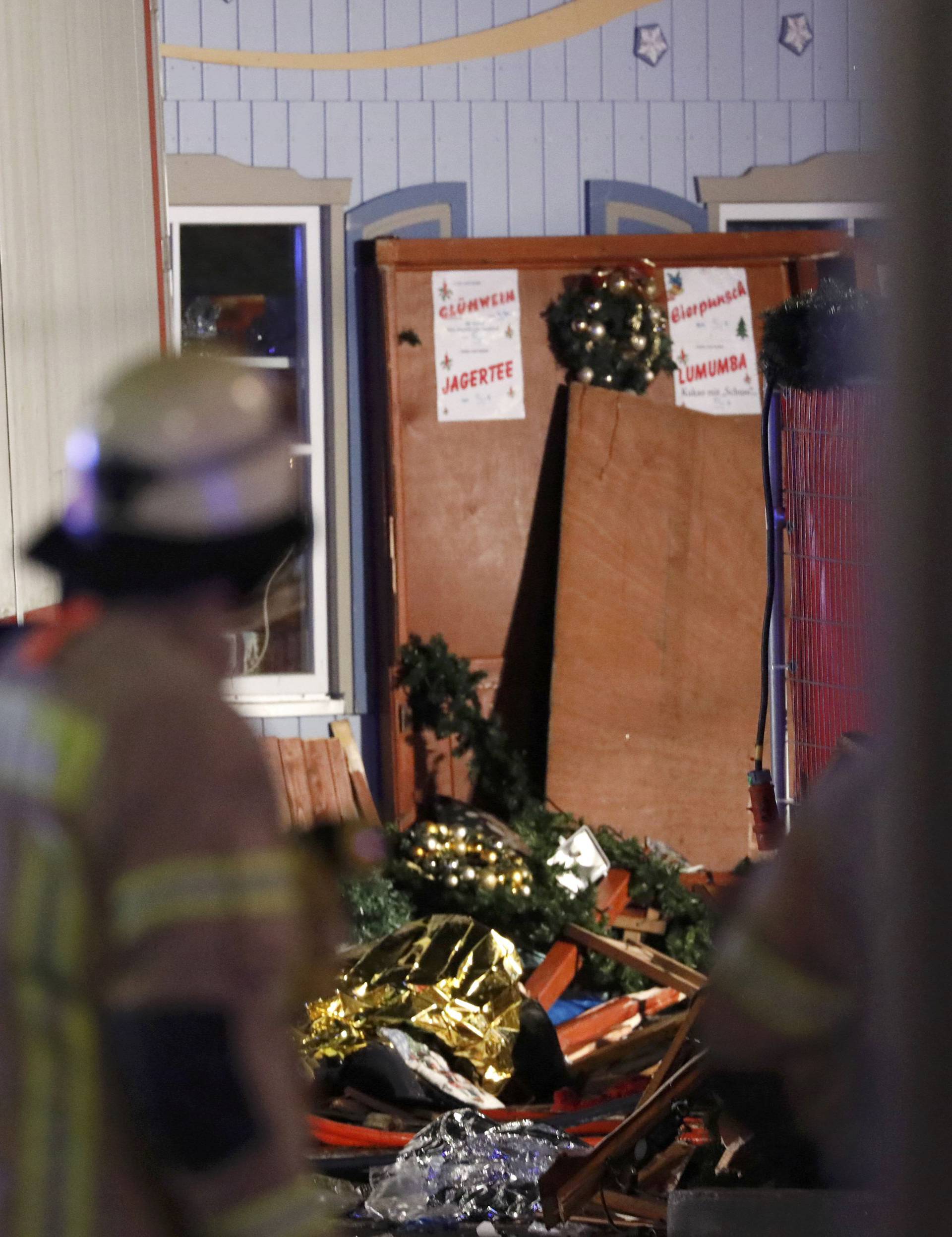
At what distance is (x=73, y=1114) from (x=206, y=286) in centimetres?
662

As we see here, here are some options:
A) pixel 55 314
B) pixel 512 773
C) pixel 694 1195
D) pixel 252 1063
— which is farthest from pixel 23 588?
pixel 512 773

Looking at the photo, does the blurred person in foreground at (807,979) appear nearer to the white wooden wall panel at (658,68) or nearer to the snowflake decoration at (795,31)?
the white wooden wall panel at (658,68)

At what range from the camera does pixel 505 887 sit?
18.9 feet

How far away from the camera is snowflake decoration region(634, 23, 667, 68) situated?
7465 mm

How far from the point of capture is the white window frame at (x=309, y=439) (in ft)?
23.8

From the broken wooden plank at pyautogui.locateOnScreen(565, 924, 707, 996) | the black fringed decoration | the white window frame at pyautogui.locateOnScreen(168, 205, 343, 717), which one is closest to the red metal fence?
the black fringed decoration

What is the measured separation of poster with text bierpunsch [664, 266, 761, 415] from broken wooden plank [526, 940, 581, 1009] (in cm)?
299

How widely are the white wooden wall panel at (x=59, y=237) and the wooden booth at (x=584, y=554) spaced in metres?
2.39

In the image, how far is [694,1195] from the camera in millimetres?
1609

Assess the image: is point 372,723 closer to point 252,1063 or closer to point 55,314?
point 55,314

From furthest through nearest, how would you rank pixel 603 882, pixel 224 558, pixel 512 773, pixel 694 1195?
pixel 512 773 < pixel 603 882 < pixel 694 1195 < pixel 224 558

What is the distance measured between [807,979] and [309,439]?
21.8 feet

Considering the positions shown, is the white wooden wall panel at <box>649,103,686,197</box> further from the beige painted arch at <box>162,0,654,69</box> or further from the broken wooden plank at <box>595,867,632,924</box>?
the broken wooden plank at <box>595,867,632,924</box>

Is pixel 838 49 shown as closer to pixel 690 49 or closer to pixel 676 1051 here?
pixel 676 1051
